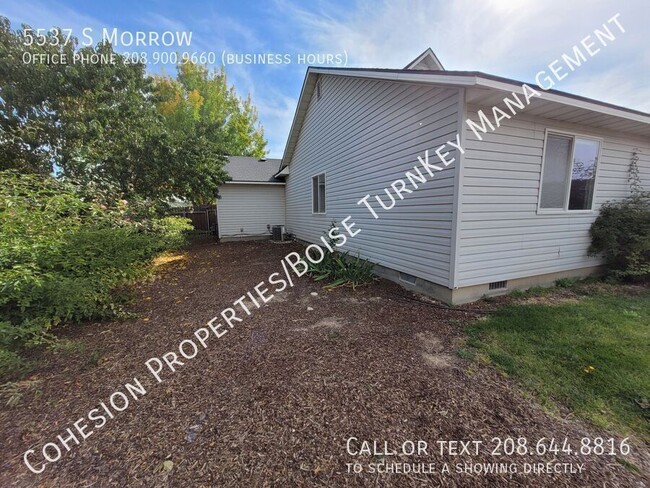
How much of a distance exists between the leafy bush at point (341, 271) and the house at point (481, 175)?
370 mm

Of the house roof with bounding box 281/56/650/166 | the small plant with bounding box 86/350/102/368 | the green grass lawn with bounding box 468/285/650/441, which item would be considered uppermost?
the house roof with bounding box 281/56/650/166

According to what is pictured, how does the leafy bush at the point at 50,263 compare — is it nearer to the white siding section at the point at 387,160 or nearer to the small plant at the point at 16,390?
the small plant at the point at 16,390

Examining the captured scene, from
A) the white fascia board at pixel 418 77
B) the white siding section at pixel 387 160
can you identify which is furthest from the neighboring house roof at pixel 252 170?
the white fascia board at pixel 418 77

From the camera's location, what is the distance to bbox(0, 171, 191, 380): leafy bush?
2820mm

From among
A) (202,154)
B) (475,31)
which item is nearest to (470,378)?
(475,31)

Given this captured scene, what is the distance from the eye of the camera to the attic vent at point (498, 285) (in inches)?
177

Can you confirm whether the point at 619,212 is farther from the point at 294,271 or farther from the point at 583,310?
the point at 294,271

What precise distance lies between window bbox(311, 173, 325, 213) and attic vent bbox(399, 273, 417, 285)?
14.1 feet

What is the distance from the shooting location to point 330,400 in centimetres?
222

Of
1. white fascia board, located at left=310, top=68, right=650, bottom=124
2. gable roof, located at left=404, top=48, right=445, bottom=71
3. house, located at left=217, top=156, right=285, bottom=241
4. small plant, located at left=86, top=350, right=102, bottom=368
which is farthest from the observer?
house, located at left=217, top=156, right=285, bottom=241

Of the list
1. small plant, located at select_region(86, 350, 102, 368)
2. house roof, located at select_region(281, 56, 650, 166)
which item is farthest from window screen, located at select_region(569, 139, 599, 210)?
small plant, located at select_region(86, 350, 102, 368)

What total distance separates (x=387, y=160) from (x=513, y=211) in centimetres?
239

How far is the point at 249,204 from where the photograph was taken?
12719mm

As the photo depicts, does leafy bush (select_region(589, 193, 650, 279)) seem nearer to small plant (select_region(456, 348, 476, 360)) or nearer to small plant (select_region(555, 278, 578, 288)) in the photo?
small plant (select_region(555, 278, 578, 288))
